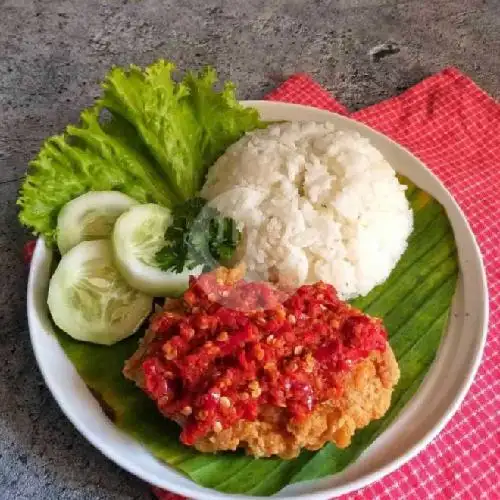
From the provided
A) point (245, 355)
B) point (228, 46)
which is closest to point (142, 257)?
point (245, 355)

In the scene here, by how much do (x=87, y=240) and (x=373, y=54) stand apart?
7.83 feet

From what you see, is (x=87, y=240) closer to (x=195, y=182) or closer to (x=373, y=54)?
(x=195, y=182)

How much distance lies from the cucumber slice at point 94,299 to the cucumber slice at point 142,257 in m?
0.06

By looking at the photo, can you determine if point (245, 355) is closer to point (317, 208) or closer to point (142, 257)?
point (142, 257)

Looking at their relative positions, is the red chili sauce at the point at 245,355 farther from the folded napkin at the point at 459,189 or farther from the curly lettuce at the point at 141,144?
the curly lettuce at the point at 141,144

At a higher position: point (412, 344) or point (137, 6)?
point (137, 6)

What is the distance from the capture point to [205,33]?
4.28 metres

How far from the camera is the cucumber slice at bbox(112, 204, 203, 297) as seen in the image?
2.55 metres

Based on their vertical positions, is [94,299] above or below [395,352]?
above

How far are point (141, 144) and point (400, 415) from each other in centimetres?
160

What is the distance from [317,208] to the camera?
9.23 ft

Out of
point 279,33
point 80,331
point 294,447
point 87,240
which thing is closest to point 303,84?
point 279,33

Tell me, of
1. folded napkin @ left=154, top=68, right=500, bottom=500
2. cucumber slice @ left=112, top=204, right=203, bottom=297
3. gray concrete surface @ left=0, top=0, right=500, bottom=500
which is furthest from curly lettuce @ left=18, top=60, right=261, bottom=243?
folded napkin @ left=154, top=68, right=500, bottom=500

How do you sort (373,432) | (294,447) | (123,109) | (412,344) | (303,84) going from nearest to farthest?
(294,447) < (373,432) < (412,344) < (123,109) < (303,84)
